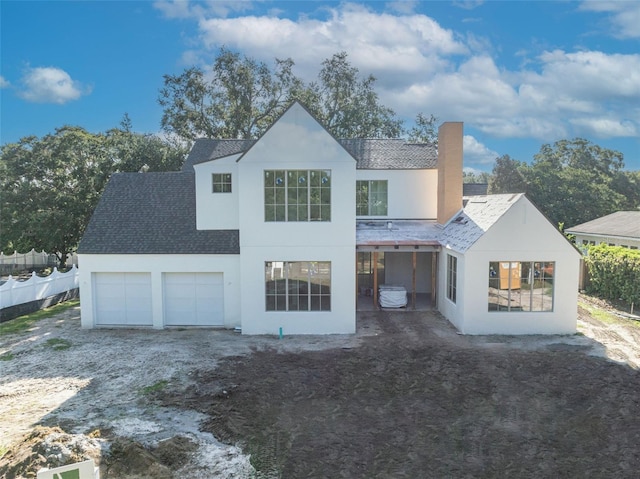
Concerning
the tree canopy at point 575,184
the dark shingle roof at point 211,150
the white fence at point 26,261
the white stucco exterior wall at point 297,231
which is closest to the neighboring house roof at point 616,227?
the tree canopy at point 575,184

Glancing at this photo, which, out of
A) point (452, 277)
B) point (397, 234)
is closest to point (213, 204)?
point (397, 234)

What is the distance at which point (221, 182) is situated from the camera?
17.9 meters

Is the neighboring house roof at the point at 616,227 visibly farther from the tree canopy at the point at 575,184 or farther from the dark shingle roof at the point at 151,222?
the dark shingle roof at the point at 151,222

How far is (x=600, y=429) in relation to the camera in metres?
9.21

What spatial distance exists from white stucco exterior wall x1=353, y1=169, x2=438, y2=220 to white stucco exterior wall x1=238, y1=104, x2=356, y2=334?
658 cm

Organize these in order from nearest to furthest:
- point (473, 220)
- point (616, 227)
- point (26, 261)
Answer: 1. point (473, 220)
2. point (616, 227)
3. point (26, 261)

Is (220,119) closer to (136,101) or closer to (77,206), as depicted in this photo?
(136,101)

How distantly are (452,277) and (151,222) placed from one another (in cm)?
1264

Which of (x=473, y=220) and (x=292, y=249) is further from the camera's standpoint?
(x=473, y=220)

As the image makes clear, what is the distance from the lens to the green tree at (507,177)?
48.6 metres

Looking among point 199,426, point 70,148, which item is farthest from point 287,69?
point 199,426

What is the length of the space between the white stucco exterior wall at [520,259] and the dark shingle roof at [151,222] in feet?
29.6

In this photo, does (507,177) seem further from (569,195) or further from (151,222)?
(151,222)

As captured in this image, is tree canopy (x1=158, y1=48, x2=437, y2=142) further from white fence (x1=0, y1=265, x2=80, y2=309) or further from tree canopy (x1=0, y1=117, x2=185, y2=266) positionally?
white fence (x1=0, y1=265, x2=80, y2=309)
